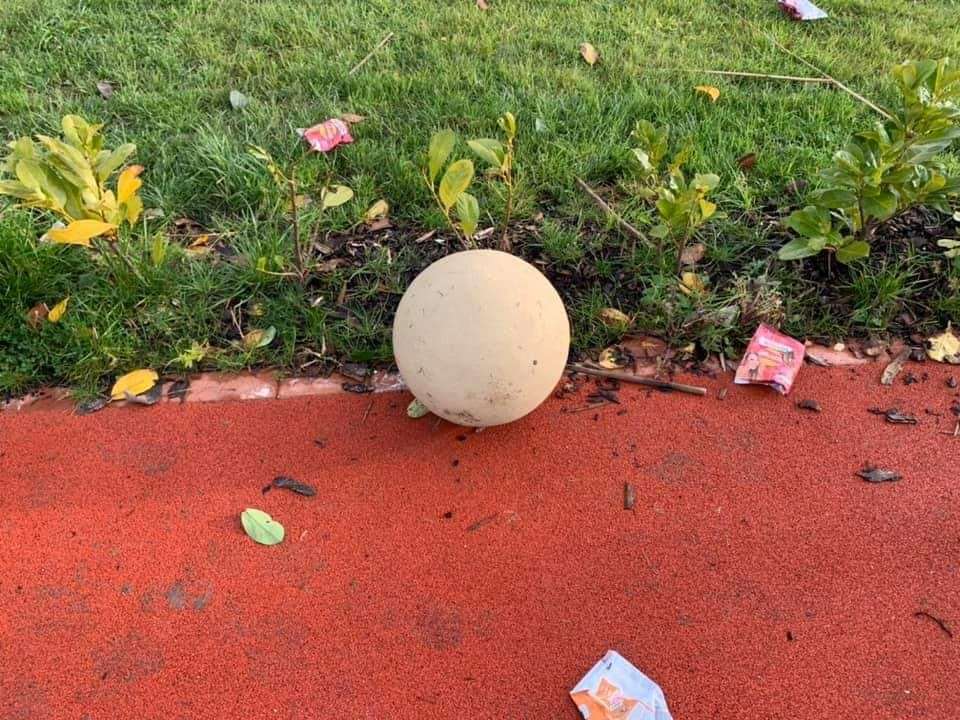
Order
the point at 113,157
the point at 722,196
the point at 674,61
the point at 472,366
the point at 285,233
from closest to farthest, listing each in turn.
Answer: the point at 472,366
the point at 113,157
the point at 285,233
the point at 722,196
the point at 674,61

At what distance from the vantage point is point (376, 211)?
3.35 meters

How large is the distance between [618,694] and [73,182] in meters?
2.40

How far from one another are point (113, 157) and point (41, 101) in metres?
1.90

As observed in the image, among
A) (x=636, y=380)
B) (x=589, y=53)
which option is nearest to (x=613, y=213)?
(x=636, y=380)

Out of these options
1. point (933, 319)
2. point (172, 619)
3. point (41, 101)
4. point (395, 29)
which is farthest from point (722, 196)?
point (41, 101)

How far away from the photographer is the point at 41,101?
3.93 m

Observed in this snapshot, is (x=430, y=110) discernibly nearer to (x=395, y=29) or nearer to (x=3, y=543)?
(x=395, y=29)

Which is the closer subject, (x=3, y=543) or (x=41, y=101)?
(x=3, y=543)

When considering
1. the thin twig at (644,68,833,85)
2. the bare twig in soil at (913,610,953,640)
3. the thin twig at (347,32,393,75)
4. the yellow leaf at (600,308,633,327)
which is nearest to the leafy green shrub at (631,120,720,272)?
the yellow leaf at (600,308,633,327)

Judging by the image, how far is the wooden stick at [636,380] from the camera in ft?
8.94

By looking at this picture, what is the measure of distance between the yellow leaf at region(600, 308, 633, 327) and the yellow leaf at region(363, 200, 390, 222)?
3.83 ft

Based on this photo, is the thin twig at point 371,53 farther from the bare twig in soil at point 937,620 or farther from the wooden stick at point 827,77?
the bare twig in soil at point 937,620

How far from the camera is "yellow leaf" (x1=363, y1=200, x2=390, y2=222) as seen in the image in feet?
11.0

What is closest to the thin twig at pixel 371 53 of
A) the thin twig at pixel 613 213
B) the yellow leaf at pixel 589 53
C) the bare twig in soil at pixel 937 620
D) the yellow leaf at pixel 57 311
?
the yellow leaf at pixel 589 53
